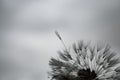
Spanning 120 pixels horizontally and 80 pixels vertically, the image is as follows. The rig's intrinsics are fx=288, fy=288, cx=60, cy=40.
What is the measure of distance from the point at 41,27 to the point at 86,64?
2.45 feet

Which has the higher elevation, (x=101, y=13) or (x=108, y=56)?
(x=101, y=13)

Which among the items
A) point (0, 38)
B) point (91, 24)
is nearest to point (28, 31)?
point (0, 38)

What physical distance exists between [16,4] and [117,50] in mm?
1176

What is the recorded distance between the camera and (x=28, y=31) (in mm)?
2904

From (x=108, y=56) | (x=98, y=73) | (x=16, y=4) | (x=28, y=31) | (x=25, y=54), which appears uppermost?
(x=16, y=4)

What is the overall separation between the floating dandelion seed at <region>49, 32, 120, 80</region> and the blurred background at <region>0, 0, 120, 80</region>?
0.23m

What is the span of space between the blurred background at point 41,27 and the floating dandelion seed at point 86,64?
230 mm

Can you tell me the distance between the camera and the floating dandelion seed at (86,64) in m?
2.26

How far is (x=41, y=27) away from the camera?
9.43 ft

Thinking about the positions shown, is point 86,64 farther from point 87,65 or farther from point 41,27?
point 41,27

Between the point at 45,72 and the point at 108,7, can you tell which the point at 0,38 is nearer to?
the point at 45,72

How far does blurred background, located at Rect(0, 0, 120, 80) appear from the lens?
273cm

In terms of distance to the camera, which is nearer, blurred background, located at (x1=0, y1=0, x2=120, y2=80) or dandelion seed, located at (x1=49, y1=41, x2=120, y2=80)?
dandelion seed, located at (x1=49, y1=41, x2=120, y2=80)

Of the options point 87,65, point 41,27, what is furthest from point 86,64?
point 41,27
